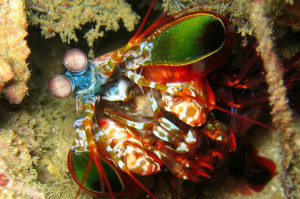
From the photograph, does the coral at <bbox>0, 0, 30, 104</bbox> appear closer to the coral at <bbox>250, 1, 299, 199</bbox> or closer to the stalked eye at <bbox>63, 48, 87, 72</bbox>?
the stalked eye at <bbox>63, 48, 87, 72</bbox>

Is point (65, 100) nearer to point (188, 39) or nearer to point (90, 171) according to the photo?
point (90, 171)

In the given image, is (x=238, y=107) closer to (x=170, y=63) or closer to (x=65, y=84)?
(x=170, y=63)

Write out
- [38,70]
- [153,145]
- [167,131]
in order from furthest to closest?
1. [38,70]
2. [153,145]
3. [167,131]

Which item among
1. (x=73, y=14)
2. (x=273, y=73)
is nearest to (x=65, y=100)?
(x=73, y=14)

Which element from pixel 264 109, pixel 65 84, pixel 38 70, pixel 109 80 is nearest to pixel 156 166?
pixel 109 80

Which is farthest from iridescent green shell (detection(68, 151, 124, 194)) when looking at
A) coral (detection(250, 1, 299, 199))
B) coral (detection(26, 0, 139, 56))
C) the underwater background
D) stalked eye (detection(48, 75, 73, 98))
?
coral (detection(250, 1, 299, 199))

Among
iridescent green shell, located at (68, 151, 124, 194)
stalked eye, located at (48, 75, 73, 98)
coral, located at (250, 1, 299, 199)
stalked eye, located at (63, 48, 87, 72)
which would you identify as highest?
coral, located at (250, 1, 299, 199)
